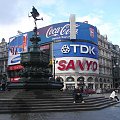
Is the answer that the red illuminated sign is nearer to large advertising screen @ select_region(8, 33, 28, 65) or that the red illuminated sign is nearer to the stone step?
large advertising screen @ select_region(8, 33, 28, 65)

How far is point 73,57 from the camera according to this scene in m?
84.4

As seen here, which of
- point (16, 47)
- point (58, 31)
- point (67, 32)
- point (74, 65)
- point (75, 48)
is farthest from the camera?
point (16, 47)

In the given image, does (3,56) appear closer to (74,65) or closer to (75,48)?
(74,65)

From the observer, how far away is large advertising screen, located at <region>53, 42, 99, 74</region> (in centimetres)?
8450

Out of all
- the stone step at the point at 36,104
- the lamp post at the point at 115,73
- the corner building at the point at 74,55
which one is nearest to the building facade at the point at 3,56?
the corner building at the point at 74,55

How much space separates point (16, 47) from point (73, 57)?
88.1 ft

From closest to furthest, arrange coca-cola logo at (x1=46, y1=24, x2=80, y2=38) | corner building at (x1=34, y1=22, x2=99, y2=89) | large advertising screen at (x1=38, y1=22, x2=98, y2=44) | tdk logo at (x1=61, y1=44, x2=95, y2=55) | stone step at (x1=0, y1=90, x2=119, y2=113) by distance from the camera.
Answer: stone step at (x1=0, y1=90, x2=119, y2=113), tdk logo at (x1=61, y1=44, x2=95, y2=55), corner building at (x1=34, y1=22, x2=99, y2=89), large advertising screen at (x1=38, y1=22, x2=98, y2=44), coca-cola logo at (x1=46, y1=24, x2=80, y2=38)

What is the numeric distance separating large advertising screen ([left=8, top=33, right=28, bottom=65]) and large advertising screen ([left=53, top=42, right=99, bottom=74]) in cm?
1669

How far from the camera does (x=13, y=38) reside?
105 meters

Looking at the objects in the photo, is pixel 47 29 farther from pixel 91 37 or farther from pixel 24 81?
pixel 24 81

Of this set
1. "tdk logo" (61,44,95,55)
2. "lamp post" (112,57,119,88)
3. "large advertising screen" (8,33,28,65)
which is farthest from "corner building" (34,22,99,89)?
"lamp post" (112,57,119,88)

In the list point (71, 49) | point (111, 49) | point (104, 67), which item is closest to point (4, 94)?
point (71, 49)

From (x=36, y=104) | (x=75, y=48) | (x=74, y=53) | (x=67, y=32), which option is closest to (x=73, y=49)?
(x=75, y=48)

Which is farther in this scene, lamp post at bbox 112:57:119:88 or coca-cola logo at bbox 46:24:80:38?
lamp post at bbox 112:57:119:88
